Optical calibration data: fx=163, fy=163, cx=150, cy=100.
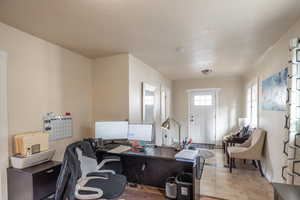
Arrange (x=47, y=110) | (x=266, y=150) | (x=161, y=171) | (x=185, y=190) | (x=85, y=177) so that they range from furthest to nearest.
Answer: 1. (x=266, y=150)
2. (x=161, y=171)
3. (x=47, y=110)
4. (x=185, y=190)
5. (x=85, y=177)

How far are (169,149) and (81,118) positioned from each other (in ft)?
5.82

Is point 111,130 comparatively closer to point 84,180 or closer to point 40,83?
point 84,180

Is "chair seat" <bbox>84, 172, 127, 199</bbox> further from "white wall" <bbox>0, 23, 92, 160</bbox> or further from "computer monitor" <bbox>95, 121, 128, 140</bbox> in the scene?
"white wall" <bbox>0, 23, 92, 160</bbox>

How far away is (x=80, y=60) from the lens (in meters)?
3.14

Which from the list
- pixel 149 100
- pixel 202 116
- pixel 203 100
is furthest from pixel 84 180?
pixel 203 100

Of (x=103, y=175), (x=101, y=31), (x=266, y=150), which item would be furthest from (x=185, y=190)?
(x=101, y=31)

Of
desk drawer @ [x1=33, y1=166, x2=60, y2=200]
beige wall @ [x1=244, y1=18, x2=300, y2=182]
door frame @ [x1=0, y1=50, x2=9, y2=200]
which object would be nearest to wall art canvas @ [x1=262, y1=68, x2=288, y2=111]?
beige wall @ [x1=244, y1=18, x2=300, y2=182]

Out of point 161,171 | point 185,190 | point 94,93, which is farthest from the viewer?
point 94,93

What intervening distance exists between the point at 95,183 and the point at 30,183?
0.76 m

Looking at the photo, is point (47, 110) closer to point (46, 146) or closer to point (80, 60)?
point (46, 146)

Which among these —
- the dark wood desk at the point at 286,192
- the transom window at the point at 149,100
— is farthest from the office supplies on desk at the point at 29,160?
the dark wood desk at the point at 286,192

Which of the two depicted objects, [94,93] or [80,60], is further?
[94,93]

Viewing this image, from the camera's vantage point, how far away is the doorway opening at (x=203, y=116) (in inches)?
227

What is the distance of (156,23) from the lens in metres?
2.00
